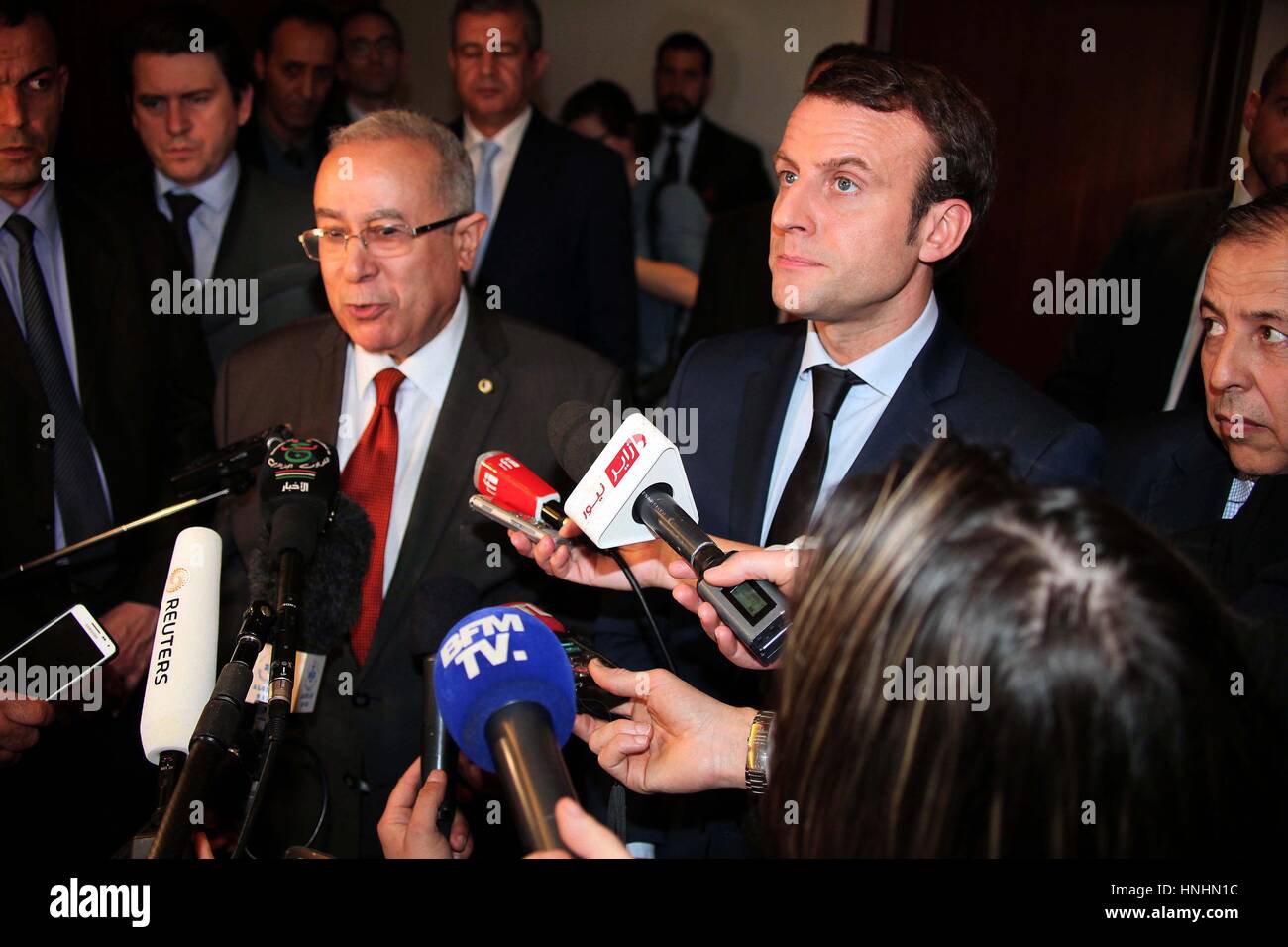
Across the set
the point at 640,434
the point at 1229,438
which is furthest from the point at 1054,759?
the point at 1229,438

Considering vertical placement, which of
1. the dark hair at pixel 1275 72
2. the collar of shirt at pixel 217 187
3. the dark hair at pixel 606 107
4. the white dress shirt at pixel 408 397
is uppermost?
the dark hair at pixel 606 107

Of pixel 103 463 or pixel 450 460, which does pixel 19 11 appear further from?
pixel 450 460

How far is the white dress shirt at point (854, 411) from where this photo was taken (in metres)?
1.89

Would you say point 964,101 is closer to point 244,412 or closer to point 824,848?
point 824,848

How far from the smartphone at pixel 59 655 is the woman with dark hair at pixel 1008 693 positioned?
108 cm

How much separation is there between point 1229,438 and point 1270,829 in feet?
3.55

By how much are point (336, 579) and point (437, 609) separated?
177 millimetres

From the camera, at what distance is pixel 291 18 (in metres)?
4.16

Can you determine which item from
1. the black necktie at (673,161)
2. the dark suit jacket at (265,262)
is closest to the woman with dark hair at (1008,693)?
the dark suit jacket at (265,262)

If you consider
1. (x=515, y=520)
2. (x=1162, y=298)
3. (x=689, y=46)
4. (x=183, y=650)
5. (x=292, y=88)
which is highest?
(x=689, y=46)

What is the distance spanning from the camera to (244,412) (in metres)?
2.44

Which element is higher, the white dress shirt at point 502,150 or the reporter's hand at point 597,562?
the white dress shirt at point 502,150

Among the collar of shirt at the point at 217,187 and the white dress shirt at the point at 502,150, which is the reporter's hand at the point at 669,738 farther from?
the white dress shirt at the point at 502,150

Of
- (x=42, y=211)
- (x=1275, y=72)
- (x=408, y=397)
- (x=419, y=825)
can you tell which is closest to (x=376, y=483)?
(x=408, y=397)
